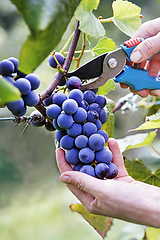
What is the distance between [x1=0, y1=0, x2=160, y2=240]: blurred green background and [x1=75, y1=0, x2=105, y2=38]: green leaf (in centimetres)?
38

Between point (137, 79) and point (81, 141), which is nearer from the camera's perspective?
point (81, 141)

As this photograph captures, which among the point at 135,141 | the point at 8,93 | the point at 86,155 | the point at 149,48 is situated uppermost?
the point at 8,93

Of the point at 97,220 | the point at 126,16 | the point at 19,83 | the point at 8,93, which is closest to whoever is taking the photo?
the point at 8,93

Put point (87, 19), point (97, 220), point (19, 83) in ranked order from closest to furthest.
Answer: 1. point (19, 83)
2. point (87, 19)
3. point (97, 220)

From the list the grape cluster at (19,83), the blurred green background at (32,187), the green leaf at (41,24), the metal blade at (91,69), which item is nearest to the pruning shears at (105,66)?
the metal blade at (91,69)

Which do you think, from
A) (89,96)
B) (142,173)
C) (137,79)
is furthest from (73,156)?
(142,173)

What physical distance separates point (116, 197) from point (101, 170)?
7cm

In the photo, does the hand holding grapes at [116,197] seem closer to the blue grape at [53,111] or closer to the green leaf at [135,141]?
the blue grape at [53,111]

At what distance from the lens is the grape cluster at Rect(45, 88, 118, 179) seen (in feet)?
1.29

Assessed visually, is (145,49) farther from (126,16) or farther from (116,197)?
(116,197)

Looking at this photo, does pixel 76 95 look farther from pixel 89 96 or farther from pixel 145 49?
pixel 145 49

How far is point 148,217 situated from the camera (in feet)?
1.42

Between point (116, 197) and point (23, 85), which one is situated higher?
point (23, 85)

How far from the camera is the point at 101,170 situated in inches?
15.5
